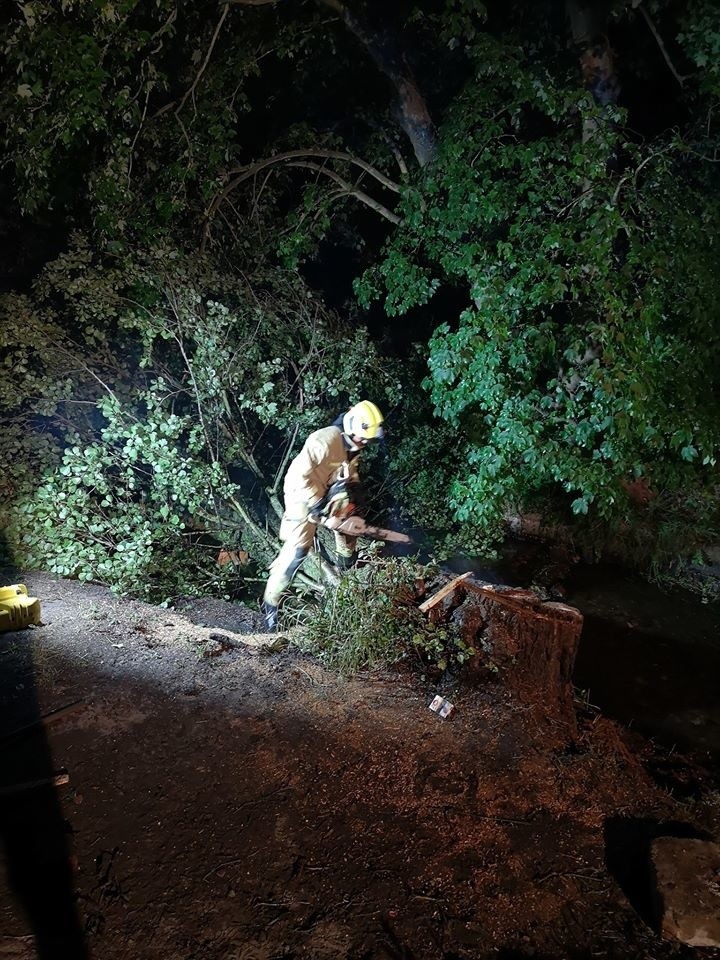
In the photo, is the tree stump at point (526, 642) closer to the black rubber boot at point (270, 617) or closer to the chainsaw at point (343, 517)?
the chainsaw at point (343, 517)

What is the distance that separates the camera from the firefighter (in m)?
5.00

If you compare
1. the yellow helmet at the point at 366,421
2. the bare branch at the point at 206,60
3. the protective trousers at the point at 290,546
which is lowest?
the protective trousers at the point at 290,546

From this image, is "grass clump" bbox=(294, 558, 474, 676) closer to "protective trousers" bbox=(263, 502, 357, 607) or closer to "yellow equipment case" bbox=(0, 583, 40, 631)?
"protective trousers" bbox=(263, 502, 357, 607)

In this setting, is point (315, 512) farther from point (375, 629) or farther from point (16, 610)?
point (16, 610)

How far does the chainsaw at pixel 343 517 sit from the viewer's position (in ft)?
16.6

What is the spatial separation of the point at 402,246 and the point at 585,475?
11.3 feet

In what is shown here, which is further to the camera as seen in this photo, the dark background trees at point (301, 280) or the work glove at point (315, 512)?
the dark background trees at point (301, 280)

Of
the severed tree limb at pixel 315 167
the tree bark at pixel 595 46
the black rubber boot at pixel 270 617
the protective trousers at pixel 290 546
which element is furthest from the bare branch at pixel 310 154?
the black rubber boot at pixel 270 617

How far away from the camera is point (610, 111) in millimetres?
5121

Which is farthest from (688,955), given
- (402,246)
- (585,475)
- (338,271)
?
(338,271)

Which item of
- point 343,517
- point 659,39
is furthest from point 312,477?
point 659,39

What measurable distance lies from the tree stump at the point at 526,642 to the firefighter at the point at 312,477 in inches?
55.4

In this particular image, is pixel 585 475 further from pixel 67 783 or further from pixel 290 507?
pixel 67 783

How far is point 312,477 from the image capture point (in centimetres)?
504
